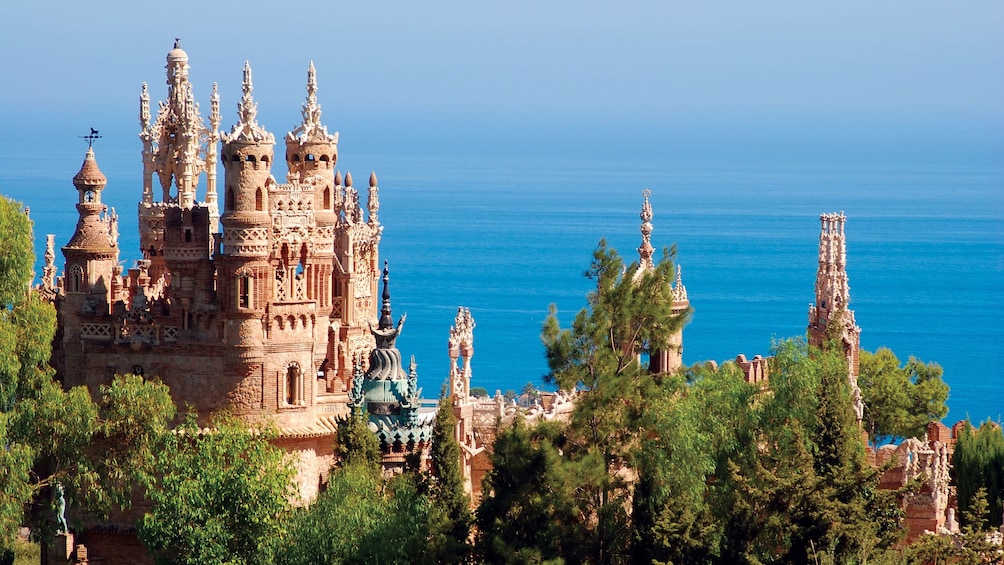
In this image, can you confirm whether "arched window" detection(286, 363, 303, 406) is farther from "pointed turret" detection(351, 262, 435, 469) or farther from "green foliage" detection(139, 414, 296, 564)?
"green foliage" detection(139, 414, 296, 564)

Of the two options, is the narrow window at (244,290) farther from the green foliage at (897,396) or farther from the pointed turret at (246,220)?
the green foliage at (897,396)

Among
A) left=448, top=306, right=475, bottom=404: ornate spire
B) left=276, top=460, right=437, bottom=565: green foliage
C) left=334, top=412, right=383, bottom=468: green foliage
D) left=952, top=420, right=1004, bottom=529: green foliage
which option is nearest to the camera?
left=276, top=460, right=437, bottom=565: green foliage

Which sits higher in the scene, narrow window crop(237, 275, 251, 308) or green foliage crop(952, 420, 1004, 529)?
narrow window crop(237, 275, 251, 308)

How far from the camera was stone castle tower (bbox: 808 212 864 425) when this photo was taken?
6078 cm

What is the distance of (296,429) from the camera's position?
53.2m

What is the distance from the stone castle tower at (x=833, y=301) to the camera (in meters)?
60.8

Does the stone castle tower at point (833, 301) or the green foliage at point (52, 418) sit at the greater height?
the stone castle tower at point (833, 301)

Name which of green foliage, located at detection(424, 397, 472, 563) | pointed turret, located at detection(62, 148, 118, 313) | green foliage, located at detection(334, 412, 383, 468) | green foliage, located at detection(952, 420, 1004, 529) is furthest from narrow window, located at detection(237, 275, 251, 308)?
green foliage, located at detection(952, 420, 1004, 529)

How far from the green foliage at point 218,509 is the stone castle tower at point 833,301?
18.0 meters

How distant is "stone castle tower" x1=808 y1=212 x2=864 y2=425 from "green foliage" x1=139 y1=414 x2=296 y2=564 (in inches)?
708

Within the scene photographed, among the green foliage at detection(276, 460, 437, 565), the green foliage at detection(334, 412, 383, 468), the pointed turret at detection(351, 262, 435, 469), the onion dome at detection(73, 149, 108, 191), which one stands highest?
the onion dome at detection(73, 149, 108, 191)

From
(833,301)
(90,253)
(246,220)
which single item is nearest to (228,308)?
(246,220)

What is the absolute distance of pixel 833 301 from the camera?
203ft

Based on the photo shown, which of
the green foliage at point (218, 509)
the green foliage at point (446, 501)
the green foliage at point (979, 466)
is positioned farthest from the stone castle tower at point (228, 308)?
the green foliage at point (979, 466)
